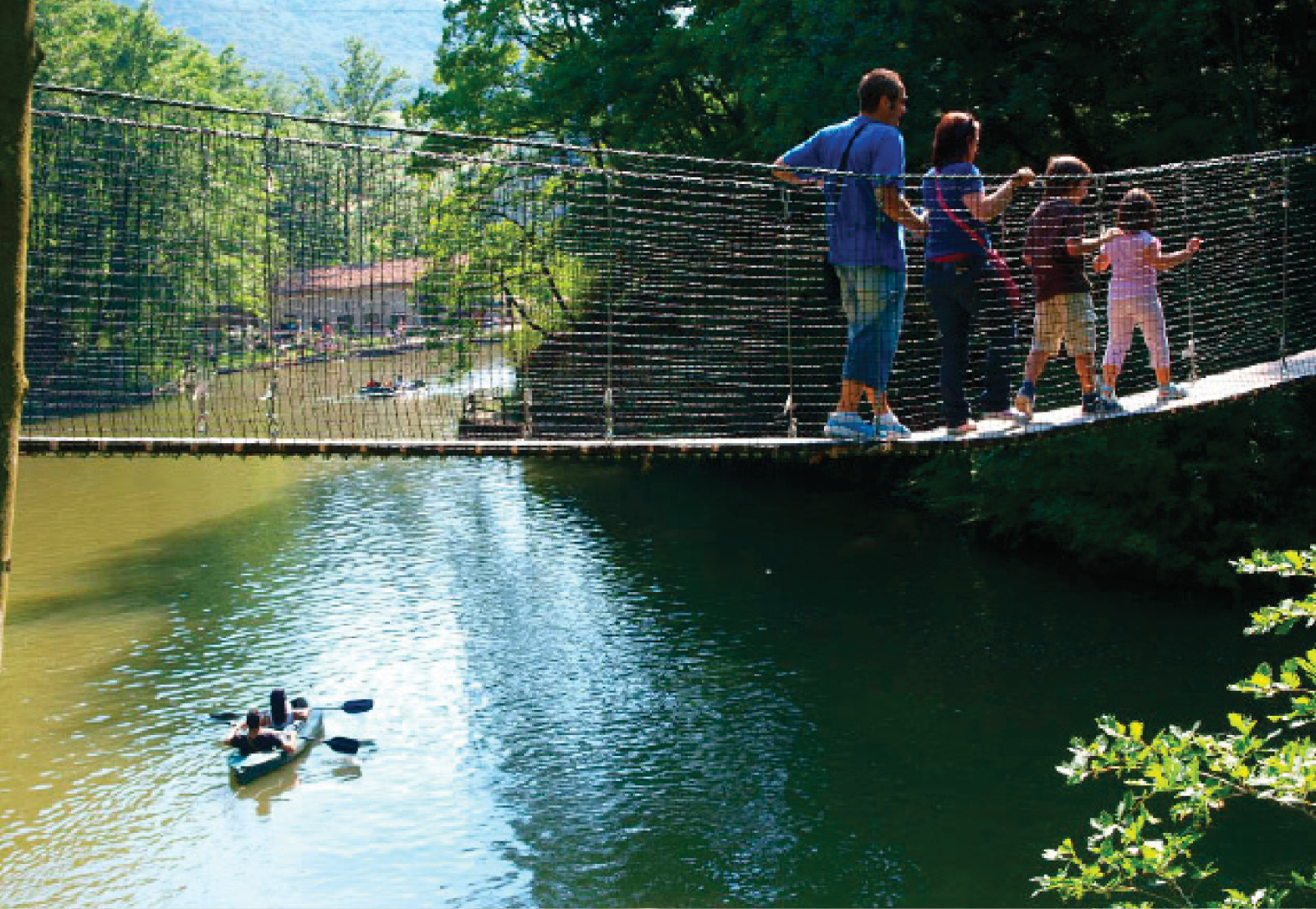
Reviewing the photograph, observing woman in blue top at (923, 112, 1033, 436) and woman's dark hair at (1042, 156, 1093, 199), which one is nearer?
woman in blue top at (923, 112, 1033, 436)

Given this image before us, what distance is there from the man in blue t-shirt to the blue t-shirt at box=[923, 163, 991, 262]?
13 cm

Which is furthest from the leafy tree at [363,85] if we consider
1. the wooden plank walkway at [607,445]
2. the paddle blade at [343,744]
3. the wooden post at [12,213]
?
the wooden post at [12,213]

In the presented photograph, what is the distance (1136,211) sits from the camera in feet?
21.7

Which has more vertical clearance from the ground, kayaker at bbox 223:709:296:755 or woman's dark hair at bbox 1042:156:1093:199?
woman's dark hair at bbox 1042:156:1093:199

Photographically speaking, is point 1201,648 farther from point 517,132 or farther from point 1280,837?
point 517,132

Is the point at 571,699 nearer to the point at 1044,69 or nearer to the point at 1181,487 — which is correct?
the point at 1181,487

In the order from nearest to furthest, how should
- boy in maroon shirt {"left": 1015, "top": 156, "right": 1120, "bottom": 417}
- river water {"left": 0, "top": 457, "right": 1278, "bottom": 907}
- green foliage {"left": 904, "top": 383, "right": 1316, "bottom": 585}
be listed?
boy in maroon shirt {"left": 1015, "top": 156, "right": 1120, "bottom": 417}, river water {"left": 0, "top": 457, "right": 1278, "bottom": 907}, green foliage {"left": 904, "top": 383, "right": 1316, "bottom": 585}

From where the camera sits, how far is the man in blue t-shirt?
207 inches

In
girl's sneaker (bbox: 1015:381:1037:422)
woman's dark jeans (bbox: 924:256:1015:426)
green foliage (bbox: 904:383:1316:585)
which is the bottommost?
green foliage (bbox: 904:383:1316:585)

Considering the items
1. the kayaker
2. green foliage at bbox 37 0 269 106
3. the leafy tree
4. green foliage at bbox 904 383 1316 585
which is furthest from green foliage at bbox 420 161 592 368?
the leafy tree

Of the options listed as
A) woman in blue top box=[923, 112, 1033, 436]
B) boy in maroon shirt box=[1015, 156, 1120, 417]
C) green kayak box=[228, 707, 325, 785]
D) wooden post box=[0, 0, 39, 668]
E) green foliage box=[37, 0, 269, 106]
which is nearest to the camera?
wooden post box=[0, 0, 39, 668]

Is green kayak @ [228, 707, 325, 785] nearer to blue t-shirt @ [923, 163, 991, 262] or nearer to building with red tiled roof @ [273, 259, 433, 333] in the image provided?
building with red tiled roof @ [273, 259, 433, 333]

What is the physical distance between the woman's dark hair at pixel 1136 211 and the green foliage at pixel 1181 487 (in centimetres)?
484

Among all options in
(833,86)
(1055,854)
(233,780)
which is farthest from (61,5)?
(1055,854)
